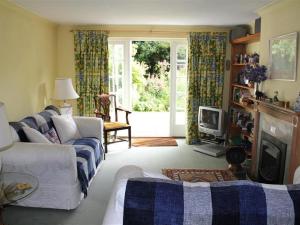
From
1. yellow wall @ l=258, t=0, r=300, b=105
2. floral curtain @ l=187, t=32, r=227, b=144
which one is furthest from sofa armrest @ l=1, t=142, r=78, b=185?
floral curtain @ l=187, t=32, r=227, b=144

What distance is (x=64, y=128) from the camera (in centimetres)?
396

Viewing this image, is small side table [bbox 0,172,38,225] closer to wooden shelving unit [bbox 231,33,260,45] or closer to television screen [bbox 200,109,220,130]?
television screen [bbox 200,109,220,130]

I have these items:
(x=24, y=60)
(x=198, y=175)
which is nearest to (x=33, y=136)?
(x=24, y=60)

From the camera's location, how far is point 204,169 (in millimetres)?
4312

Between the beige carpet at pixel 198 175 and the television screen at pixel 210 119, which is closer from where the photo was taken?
the beige carpet at pixel 198 175

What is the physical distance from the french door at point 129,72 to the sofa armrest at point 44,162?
312 cm

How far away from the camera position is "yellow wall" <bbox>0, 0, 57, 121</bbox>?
3.65 metres

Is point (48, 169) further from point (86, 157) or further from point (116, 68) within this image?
point (116, 68)

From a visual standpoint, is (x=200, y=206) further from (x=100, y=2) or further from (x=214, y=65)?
(x=214, y=65)

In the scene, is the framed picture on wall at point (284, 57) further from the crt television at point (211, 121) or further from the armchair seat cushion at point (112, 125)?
the armchair seat cushion at point (112, 125)

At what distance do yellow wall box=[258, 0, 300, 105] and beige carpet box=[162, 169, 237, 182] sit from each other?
49.1 inches

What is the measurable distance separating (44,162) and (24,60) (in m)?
1.99

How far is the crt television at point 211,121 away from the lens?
4.92 meters

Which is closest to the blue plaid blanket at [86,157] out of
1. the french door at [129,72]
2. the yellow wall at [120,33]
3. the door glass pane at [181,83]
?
the french door at [129,72]
